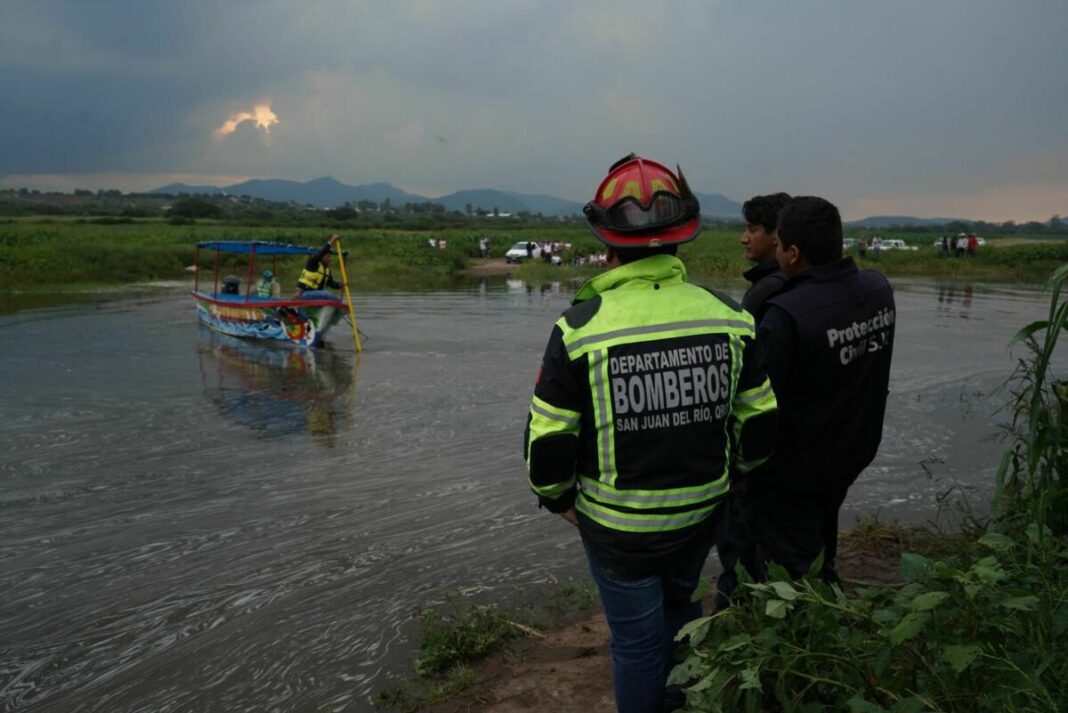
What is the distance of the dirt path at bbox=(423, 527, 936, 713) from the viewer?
3.52m

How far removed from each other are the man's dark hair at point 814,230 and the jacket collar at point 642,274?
92 centimetres

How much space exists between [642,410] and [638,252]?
0.51 meters

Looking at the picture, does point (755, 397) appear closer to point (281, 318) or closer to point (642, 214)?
point (642, 214)

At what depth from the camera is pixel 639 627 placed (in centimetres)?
268

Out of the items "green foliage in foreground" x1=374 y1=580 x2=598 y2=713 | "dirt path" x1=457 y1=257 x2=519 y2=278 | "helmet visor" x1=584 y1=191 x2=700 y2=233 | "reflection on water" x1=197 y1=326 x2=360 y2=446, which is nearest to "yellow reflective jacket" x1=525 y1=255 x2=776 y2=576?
"helmet visor" x1=584 y1=191 x2=700 y2=233

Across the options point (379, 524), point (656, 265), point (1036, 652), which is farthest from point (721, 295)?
point (379, 524)

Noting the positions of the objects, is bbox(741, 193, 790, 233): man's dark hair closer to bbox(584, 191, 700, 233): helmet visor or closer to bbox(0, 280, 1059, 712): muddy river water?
bbox(584, 191, 700, 233): helmet visor

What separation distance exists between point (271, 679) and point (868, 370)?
324 cm

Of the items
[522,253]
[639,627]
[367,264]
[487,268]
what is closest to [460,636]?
[639,627]

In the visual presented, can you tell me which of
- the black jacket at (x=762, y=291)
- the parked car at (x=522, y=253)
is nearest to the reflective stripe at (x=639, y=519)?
the black jacket at (x=762, y=291)

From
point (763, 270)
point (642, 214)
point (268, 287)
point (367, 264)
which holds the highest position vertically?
point (642, 214)

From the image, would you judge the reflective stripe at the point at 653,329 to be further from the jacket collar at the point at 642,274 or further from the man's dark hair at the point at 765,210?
the man's dark hair at the point at 765,210

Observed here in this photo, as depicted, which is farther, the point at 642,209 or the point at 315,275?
the point at 315,275

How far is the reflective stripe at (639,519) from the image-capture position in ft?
8.35
